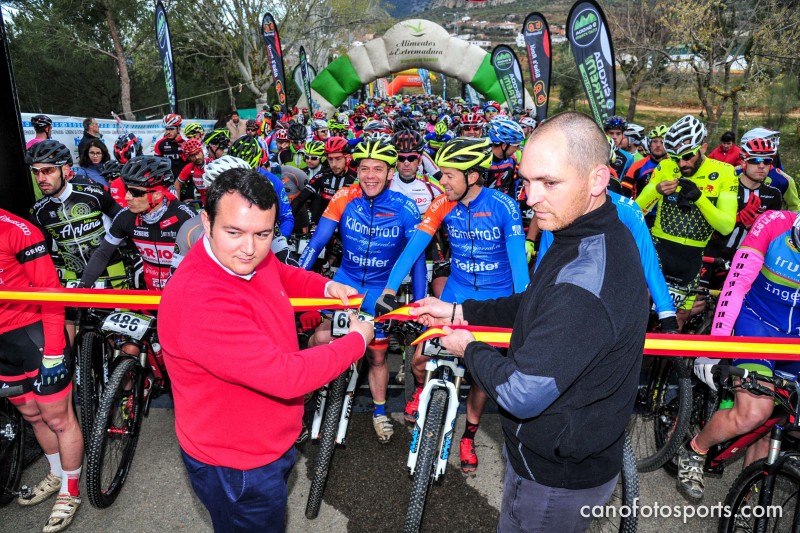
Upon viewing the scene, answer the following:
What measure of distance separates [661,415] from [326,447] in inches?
116

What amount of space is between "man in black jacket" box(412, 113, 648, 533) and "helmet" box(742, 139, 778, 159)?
537 centimetres

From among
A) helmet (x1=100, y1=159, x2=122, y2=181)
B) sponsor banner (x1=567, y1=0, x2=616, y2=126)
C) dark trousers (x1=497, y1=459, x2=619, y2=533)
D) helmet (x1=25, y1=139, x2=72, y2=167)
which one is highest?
sponsor banner (x1=567, y1=0, x2=616, y2=126)

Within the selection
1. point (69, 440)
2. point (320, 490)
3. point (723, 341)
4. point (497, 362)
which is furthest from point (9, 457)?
point (723, 341)

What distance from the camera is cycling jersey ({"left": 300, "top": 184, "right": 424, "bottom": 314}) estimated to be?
4844 mm

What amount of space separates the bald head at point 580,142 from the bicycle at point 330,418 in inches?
84.6

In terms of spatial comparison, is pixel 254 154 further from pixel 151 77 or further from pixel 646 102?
pixel 646 102

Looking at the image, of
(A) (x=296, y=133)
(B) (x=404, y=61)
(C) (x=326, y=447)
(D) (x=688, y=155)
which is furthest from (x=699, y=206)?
(B) (x=404, y=61)

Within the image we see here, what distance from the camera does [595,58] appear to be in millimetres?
→ 10633

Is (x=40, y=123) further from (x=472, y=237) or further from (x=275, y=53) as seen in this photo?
(x=275, y=53)

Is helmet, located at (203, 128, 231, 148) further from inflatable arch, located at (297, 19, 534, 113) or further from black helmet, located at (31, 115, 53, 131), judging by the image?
inflatable arch, located at (297, 19, 534, 113)

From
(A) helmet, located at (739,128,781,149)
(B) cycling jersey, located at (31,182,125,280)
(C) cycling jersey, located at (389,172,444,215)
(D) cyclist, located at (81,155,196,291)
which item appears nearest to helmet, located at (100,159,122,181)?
(B) cycling jersey, located at (31,182,125,280)

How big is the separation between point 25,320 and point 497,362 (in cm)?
343

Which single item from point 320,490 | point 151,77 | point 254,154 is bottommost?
point 320,490

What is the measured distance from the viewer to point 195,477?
7.83 ft
